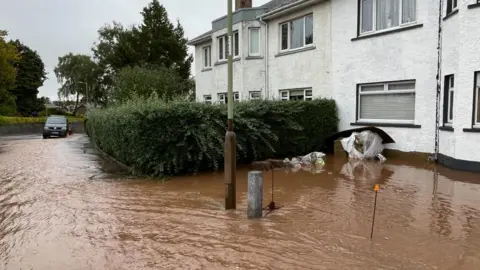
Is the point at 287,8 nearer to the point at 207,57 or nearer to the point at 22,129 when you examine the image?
the point at 207,57

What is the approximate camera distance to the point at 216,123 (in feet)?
40.5

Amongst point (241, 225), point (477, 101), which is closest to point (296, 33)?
point (477, 101)

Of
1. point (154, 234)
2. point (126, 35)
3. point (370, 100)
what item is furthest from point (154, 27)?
point (154, 234)

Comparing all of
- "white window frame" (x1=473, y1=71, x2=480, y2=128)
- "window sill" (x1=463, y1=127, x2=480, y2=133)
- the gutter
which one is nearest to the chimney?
the gutter

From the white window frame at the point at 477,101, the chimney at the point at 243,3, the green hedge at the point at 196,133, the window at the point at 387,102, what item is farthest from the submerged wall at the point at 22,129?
the white window frame at the point at 477,101

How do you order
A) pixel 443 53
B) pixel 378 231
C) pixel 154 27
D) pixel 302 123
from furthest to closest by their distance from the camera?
1. pixel 154 27
2. pixel 302 123
3. pixel 443 53
4. pixel 378 231

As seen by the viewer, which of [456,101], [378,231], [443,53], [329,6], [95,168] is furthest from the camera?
[329,6]

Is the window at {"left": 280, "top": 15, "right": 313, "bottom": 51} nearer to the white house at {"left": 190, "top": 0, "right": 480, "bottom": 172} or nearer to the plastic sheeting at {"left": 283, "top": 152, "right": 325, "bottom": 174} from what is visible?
the white house at {"left": 190, "top": 0, "right": 480, "bottom": 172}

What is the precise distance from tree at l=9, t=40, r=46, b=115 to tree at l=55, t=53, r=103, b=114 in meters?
11.3

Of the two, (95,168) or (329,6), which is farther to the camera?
(329,6)

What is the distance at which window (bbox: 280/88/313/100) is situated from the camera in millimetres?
18719

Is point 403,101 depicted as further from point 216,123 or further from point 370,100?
point 216,123

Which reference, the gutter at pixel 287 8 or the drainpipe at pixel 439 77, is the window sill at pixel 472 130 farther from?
the gutter at pixel 287 8

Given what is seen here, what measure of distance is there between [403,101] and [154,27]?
119 feet
